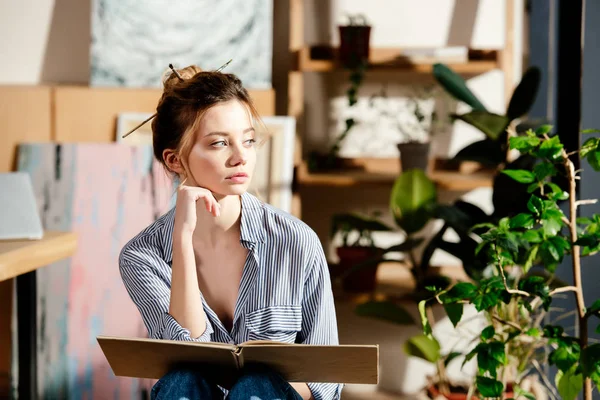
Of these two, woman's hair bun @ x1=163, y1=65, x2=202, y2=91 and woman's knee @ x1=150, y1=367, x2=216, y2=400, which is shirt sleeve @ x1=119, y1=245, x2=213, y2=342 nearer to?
woman's knee @ x1=150, y1=367, x2=216, y2=400

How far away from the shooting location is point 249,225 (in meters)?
1.52

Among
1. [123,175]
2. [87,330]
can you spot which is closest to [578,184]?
[123,175]

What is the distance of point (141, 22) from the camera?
2.79 metres

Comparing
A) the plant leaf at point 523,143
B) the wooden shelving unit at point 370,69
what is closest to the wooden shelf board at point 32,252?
the wooden shelving unit at point 370,69

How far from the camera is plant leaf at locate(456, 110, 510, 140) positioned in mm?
2375

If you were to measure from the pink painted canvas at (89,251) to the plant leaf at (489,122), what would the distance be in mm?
1038

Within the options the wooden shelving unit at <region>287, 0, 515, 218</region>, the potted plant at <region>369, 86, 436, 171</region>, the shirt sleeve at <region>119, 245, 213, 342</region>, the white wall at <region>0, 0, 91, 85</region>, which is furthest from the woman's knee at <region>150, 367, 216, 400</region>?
the white wall at <region>0, 0, 91, 85</region>

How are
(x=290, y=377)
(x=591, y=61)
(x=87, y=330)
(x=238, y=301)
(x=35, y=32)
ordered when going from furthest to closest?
(x=35, y=32)
(x=87, y=330)
(x=591, y=61)
(x=238, y=301)
(x=290, y=377)

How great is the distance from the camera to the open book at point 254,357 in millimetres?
1291

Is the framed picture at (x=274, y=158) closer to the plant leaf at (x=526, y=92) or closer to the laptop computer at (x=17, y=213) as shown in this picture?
the laptop computer at (x=17, y=213)

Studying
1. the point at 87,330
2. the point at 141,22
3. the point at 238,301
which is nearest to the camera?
the point at 238,301

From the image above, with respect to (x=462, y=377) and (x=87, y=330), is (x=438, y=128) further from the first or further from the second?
(x=87, y=330)

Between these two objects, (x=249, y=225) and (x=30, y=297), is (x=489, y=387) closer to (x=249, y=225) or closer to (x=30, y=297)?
(x=249, y=225)

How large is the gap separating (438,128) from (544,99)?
1.35ft
